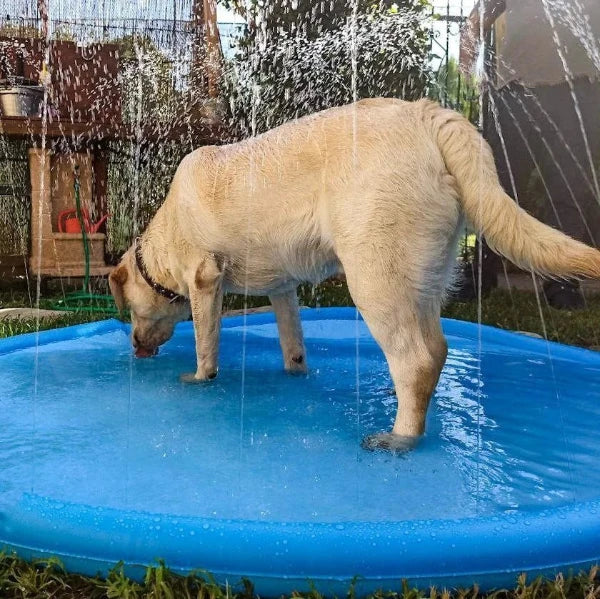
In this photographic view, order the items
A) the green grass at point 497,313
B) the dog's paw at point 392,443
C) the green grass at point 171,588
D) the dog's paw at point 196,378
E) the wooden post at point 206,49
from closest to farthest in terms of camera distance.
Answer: the green grass at point 171,588 → the dog's paw at point 392,443 → the dog's paw at point 196,378 → the green grass at point 497,313 → the wooden post at point 206,49

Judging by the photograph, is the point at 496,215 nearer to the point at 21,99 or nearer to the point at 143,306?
the point at 143,306

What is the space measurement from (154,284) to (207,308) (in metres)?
0.50

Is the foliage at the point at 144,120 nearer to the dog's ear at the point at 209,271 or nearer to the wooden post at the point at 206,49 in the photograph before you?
the wooden post at the point at 206,49

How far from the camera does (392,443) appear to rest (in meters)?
2.86

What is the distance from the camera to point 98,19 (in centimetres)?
885

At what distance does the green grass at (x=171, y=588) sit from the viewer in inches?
71.6

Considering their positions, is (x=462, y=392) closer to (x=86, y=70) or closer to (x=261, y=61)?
(x=261, y=61)

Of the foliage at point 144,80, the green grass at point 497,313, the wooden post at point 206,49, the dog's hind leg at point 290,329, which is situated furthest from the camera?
the foliage at point 144,80

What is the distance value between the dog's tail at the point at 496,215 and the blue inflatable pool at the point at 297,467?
81 centimetres

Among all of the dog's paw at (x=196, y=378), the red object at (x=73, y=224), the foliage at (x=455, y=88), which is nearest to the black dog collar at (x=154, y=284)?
the dog's paw at (x=196, y=378)

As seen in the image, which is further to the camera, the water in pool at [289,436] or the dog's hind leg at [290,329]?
the dog's hind leg at [290,329]

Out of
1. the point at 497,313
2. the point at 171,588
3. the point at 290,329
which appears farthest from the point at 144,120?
the point at 171,588

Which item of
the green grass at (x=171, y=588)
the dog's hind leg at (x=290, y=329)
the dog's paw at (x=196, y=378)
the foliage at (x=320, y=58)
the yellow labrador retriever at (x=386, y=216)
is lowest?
the dog's paw at (x=196, y=378)

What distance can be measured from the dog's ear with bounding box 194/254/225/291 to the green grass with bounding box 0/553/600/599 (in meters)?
2.02
